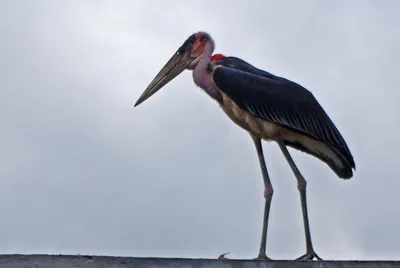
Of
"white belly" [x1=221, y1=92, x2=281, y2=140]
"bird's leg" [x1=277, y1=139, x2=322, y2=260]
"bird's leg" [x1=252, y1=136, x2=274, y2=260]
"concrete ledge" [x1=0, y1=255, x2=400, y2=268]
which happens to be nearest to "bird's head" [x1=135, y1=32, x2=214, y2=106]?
"white belly" [x1=221, y1=92, x2=281, y2=140]

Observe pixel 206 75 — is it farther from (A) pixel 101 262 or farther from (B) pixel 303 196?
(A) pixel 101 262

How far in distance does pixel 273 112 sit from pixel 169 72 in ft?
4.10

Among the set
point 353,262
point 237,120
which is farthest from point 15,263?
point 237,120

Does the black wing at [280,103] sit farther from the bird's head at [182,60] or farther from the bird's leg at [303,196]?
the bird's head at [182,60]

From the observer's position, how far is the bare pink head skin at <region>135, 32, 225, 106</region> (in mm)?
8891

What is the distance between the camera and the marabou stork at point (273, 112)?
8.35m

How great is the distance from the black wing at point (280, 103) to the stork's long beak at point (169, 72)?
1.73 feet

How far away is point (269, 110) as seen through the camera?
8.38 m

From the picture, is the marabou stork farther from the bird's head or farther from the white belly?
the bird's head

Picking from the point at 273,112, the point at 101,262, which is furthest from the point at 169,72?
the point at 101,262

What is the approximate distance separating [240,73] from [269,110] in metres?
0.45

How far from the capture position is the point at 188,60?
8977 mm

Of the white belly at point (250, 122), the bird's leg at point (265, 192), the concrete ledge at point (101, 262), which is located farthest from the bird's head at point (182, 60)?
the concrete ledge at point (101, 262)

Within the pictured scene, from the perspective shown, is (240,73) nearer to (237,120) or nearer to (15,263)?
(237,120)
